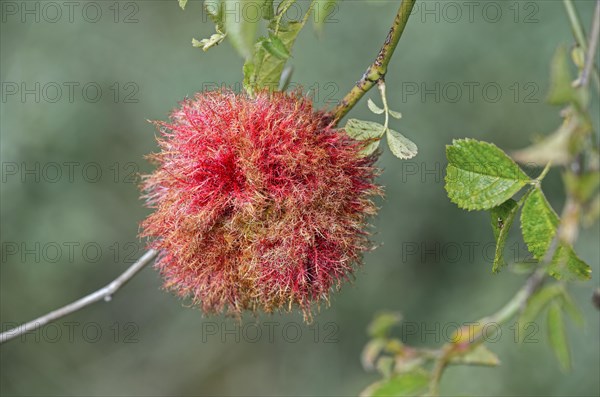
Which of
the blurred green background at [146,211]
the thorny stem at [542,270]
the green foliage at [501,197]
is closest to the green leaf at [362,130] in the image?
the green foliage at [501,197]

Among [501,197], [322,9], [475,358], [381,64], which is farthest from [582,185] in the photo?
[381,64]

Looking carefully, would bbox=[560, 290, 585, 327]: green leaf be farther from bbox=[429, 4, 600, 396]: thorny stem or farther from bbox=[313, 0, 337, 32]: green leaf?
bbox=[313, 0, 337, 32]: green leaf

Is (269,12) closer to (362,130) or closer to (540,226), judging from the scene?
(362,130)

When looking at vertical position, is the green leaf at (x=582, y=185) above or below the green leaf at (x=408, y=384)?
above

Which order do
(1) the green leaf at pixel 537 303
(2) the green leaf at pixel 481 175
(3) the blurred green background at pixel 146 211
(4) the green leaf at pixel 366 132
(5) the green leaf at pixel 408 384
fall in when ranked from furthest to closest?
1. (3) the blurred green background at pixel 146 211
2. (4) the green leaf at pixel 366 132
3. (2) the green leaf at pixel 481 175
4. (5) the green leaf at pixel 408 384
5. (1) the green leaf at pixel 537 303

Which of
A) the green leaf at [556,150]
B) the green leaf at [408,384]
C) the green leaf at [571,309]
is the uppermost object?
the green leaf at [556,150]

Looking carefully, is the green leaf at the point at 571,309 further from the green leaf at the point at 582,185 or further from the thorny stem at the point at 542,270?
the green leaf at the point at 582,185
